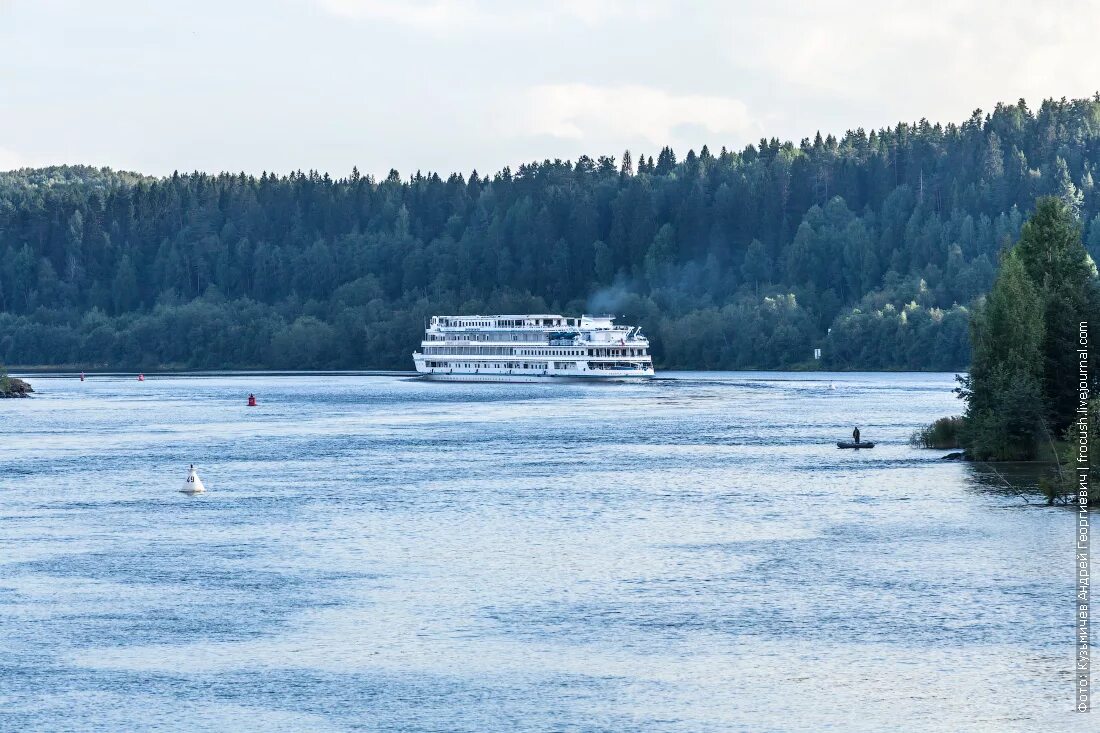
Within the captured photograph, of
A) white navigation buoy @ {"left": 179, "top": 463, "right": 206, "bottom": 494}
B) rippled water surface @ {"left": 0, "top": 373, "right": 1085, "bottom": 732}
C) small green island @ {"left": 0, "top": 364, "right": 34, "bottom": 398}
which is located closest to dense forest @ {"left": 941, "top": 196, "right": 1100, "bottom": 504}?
rippled water surface @ {"left": 0, "top": 373, "right": 1085, "bottom": 732}

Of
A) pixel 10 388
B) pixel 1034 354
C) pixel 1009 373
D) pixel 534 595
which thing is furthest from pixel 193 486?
pixel 10 388

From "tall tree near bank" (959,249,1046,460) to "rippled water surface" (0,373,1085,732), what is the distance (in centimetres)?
432

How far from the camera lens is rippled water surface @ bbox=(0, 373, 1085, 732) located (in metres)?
35.3

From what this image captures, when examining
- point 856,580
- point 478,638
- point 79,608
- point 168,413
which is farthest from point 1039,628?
point 168,413

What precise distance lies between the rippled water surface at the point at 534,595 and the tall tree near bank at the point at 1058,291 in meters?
8.24

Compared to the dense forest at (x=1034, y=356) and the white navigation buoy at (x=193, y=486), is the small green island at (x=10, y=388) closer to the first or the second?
the white navigation buoy at (x=193, y=486)

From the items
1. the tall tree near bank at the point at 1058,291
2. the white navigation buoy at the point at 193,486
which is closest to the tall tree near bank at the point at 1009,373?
the tall tree near bank at the point at 1058,291

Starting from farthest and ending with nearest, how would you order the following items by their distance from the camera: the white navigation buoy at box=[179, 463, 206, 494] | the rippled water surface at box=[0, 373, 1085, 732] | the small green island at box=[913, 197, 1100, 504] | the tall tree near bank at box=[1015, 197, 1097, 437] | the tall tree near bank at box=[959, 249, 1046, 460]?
the tall tree near bank at box=[1015, 197, 1097, 437] < the small green island at box=[913, 197, 1100, 504] < the tall tree near bank at box=[959, 249, 1046, 460] < the white navigation buoy at box=[179, 463, 206, 494] < the rippled water surface at box=[0, 373, 1085, 732]

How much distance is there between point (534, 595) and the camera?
4759 centimetres

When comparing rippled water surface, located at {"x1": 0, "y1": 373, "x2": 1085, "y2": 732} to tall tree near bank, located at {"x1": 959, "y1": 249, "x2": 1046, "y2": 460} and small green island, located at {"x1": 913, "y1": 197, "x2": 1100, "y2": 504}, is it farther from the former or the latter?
small green island, located at {"x1": 913, "y1": 197, "x2": 1100, "y2": 504}

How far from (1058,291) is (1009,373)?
27.1 ft

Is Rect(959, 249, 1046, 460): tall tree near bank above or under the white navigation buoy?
above

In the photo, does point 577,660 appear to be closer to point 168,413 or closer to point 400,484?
point 400,484

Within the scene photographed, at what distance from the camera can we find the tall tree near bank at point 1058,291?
3383 inches
